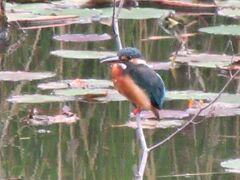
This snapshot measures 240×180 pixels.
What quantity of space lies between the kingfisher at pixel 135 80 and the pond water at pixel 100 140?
81 centimetres

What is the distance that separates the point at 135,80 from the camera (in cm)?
267

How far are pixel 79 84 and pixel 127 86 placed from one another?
6.65 feet

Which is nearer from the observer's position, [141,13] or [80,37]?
[80,37]

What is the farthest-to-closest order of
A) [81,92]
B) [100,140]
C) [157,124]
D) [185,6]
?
[185,6], [81,92], [157,124], [100,140]

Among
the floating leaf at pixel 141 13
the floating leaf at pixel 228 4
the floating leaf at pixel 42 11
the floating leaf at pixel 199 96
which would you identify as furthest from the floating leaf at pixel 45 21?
the floating leaf at pixel 199 96

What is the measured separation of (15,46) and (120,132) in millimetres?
1975

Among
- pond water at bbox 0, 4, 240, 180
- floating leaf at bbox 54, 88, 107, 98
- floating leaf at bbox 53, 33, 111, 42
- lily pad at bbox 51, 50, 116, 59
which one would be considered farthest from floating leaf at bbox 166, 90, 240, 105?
floating leaf at bbox 53, 33, 111, 42

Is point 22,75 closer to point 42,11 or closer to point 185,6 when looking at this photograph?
point 42,11

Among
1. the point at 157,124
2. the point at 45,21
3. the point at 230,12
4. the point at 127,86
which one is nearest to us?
the point at 127,86

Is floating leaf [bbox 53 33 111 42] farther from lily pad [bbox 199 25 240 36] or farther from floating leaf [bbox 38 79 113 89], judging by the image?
floating leaf [bbox 38 79 113 89]

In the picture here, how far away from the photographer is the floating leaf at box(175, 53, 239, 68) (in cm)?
514

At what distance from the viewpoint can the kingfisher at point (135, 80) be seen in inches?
104

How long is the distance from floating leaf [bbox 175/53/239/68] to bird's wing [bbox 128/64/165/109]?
2346mm

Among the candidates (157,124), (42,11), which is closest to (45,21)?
(42,11)
